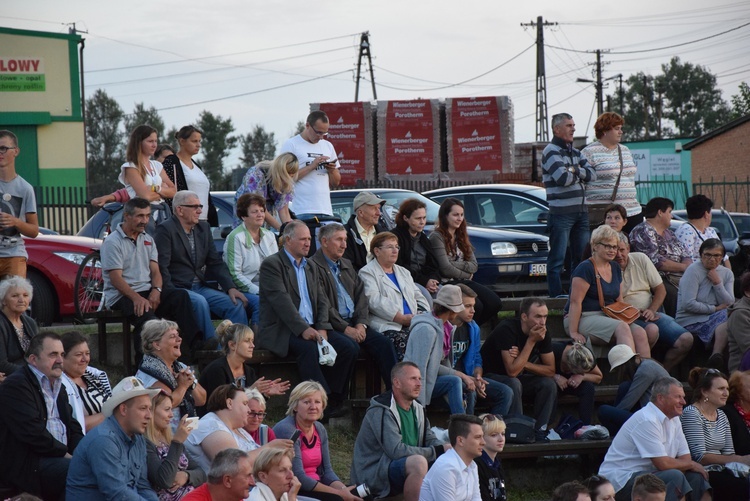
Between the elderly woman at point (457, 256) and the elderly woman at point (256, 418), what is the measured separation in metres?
3.53

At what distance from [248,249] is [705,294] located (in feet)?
15.1

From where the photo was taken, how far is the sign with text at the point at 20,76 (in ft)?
99.3

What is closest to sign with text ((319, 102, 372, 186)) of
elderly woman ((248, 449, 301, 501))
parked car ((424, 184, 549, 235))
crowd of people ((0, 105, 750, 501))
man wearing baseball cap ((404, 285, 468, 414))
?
parked car ((424, 184, 549, 235))

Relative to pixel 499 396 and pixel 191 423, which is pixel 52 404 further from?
pixel 499 396

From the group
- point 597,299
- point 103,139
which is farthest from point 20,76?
point 103,139

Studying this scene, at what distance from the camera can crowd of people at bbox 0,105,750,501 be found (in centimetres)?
668

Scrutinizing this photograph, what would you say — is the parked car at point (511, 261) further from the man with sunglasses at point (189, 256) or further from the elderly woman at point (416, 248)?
the man with sunglasses at point (189, 256)

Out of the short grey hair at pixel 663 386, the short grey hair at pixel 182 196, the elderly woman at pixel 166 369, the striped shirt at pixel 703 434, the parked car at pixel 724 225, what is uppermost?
the short grey hair at pixel 182 196

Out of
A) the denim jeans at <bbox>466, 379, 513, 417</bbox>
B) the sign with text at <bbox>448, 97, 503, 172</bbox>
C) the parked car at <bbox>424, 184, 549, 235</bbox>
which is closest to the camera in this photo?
the denim jeans at <bbox>466, 379, 513, 417</bbox>

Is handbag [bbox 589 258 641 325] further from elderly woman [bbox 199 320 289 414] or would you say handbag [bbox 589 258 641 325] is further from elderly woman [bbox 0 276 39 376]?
elderly woman [bbox 0 276 39 376]

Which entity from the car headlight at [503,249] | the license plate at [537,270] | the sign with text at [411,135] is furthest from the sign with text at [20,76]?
the license plate at [537,270]

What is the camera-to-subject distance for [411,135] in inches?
1071

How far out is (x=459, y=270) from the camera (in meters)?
10.6

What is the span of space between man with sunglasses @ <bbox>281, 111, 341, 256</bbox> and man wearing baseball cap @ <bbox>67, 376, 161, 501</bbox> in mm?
4950
